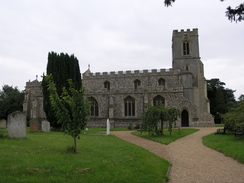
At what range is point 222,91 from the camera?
42375 millimetres

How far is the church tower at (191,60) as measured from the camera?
34094 mm

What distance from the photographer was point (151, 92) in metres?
29.9

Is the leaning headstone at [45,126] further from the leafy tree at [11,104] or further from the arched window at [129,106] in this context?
the leafy tree at [11,104]

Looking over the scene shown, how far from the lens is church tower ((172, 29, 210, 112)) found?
34.1 meters

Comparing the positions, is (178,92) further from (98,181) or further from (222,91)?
(98,181)

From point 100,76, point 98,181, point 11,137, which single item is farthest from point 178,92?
point 98,181

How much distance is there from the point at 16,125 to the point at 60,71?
1056 cm

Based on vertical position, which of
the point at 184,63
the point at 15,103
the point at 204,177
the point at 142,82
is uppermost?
the point at 184,63

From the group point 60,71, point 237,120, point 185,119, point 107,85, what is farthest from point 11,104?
point 237,120

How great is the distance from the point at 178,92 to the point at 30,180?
2543 cm

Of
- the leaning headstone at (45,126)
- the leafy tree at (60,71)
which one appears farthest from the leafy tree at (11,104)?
the leaning headstone at (45,126)

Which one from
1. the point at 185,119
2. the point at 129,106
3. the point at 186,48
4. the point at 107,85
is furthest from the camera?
the point at 186,48

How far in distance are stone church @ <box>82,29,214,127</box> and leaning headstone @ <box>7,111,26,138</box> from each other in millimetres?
17137

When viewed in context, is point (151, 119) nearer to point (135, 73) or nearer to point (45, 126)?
point (45, 126)
